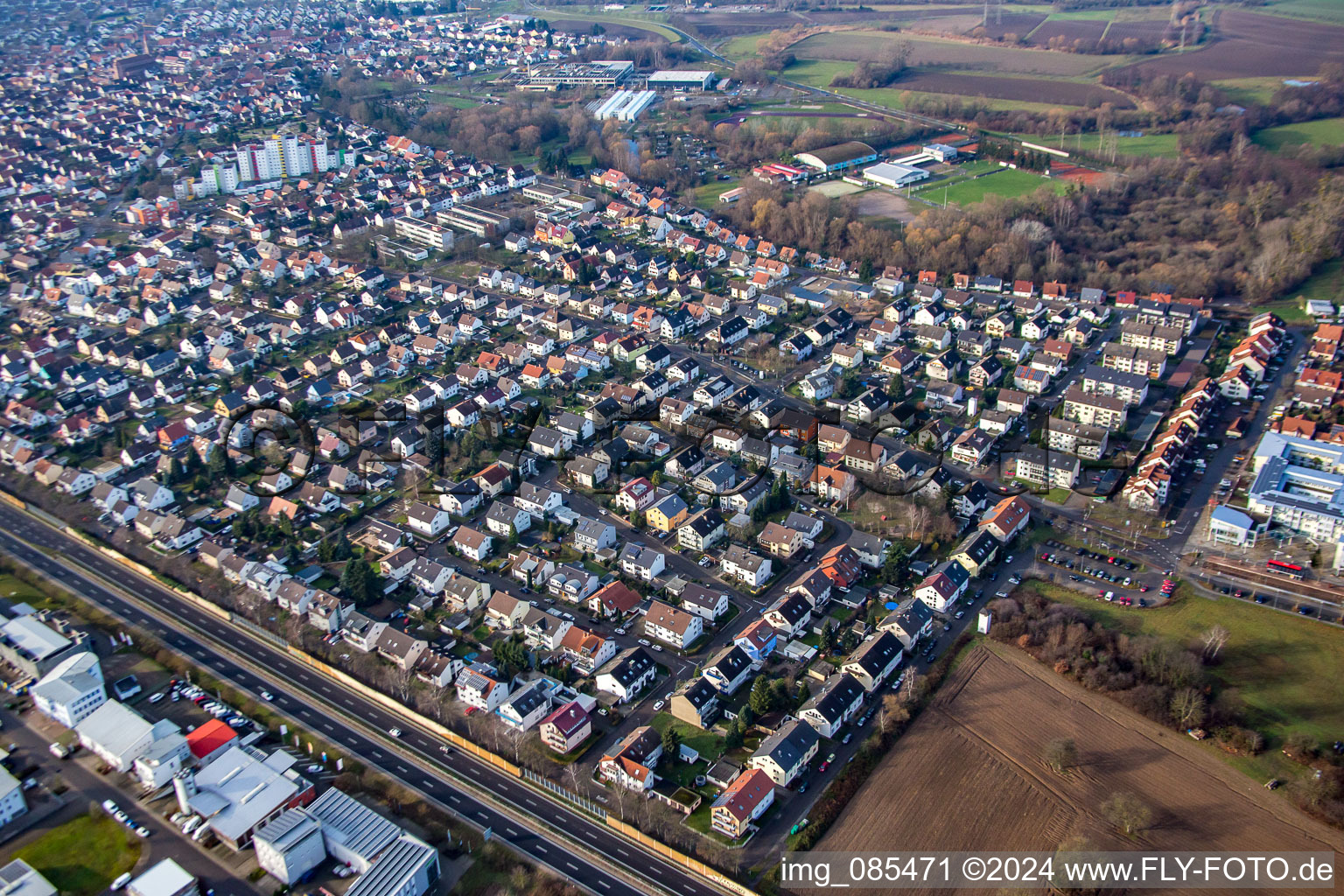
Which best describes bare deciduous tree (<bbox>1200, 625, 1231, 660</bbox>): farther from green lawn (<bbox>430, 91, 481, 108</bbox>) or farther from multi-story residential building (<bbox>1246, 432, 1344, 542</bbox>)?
green lawn (<bbox>430, 91, 481, 108</bbox>)

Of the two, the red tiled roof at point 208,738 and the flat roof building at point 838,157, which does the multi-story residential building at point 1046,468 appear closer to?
the red tiled roof at point 208,738

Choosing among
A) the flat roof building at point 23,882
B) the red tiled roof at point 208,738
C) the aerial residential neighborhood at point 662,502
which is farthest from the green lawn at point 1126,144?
the flat roof building at point 23,882

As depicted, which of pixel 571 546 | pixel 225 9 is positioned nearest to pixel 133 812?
pixel 571 546

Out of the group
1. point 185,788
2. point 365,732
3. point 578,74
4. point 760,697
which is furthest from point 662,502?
point 578,74

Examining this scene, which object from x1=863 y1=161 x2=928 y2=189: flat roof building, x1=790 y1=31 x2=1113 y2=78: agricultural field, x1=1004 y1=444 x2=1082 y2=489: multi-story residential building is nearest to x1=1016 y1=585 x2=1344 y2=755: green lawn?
x1=1004 y1=444 x2=1082 y2=489: multi-story residential building

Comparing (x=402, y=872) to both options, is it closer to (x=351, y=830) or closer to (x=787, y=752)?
(x=351, y=830)

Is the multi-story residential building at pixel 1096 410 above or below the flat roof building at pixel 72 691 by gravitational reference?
above

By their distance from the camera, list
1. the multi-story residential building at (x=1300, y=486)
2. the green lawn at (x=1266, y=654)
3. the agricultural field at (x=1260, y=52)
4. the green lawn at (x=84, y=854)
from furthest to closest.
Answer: the agricultural field at (x=1260, y=52), the multi-story residential building at (x=1300, y=486), the green lawn at (x=1266, y=654), the green lawn at (x=84, y=854)
